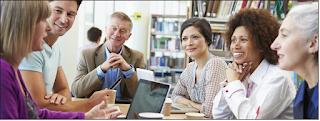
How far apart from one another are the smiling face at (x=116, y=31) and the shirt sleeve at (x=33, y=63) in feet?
2.69

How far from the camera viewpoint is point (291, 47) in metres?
1.01

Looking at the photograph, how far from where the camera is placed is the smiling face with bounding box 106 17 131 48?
7.14ft

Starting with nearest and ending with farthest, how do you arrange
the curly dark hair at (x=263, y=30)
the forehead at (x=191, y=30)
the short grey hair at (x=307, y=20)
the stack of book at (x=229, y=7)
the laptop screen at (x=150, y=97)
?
the short grey hair at (x=307, y=20)
the laptop screen at (x=150, y=97)
the curly dark hair at (x=263, y=30)
the forehead at (x=191, y=30)
the stack of book at (x=229, y=7)

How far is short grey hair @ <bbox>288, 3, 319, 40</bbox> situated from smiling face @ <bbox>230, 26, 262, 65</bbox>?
0.48m

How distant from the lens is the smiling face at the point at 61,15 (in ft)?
5.08

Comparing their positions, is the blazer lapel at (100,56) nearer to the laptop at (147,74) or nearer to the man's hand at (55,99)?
the laptop at (147,74)

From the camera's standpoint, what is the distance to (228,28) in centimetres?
166

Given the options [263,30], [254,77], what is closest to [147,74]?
[254,77]

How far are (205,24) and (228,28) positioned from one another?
0.34 meters

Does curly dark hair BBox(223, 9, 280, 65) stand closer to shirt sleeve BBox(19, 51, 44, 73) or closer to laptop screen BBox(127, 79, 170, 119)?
laptop screen BBox(127, 79, 170, 119)

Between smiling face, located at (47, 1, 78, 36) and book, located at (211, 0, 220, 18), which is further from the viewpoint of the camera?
book, located at (211, 0, 220, 18)

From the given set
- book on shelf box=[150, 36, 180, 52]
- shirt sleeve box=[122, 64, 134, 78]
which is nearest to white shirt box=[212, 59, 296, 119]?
shirt sleeve box=[122, 64, 134, 78]

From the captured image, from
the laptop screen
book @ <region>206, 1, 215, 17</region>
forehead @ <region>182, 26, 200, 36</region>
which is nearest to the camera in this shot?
the laptop screen

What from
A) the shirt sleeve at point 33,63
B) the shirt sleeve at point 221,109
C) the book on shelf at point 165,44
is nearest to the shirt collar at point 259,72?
the shirt sleeve at point 221,109
